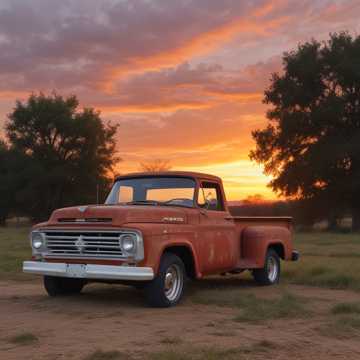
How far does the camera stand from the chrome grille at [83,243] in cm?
910

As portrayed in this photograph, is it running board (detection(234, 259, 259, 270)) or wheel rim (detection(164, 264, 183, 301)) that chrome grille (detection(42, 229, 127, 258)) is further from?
running board (detection(234, 259, 259, 270))

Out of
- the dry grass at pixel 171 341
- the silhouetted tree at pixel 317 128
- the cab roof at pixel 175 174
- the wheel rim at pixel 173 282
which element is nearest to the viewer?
the dry grass at pixel 171 341

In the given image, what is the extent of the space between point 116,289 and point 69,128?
1717 inches

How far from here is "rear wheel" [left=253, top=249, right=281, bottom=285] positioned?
1227cm

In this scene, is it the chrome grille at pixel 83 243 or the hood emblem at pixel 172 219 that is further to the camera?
the hood emblem at pixel 172 219

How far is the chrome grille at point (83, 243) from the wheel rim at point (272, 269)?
4399mm

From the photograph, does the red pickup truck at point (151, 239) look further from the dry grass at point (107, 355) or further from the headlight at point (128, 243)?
the dry grass at point (107, 355)

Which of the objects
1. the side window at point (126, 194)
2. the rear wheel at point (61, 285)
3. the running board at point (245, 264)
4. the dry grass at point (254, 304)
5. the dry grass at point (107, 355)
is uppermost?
the side window at point (126, 194)

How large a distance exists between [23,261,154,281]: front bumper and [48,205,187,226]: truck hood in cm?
64

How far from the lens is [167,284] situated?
955 cm

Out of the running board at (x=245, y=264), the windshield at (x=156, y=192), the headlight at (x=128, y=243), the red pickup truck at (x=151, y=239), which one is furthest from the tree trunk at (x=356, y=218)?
the headlight at (x=128, y=243)

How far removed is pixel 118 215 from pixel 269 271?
4503 millimetres

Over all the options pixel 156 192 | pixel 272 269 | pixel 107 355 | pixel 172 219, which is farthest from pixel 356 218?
pixel 107 355

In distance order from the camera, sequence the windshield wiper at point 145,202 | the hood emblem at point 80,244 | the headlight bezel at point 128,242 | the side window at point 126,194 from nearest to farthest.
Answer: the headlight bezel at point 128,242
the hood emblem at point 80,244
the windshield wiper at point 145,202
the side window at point 126,194
